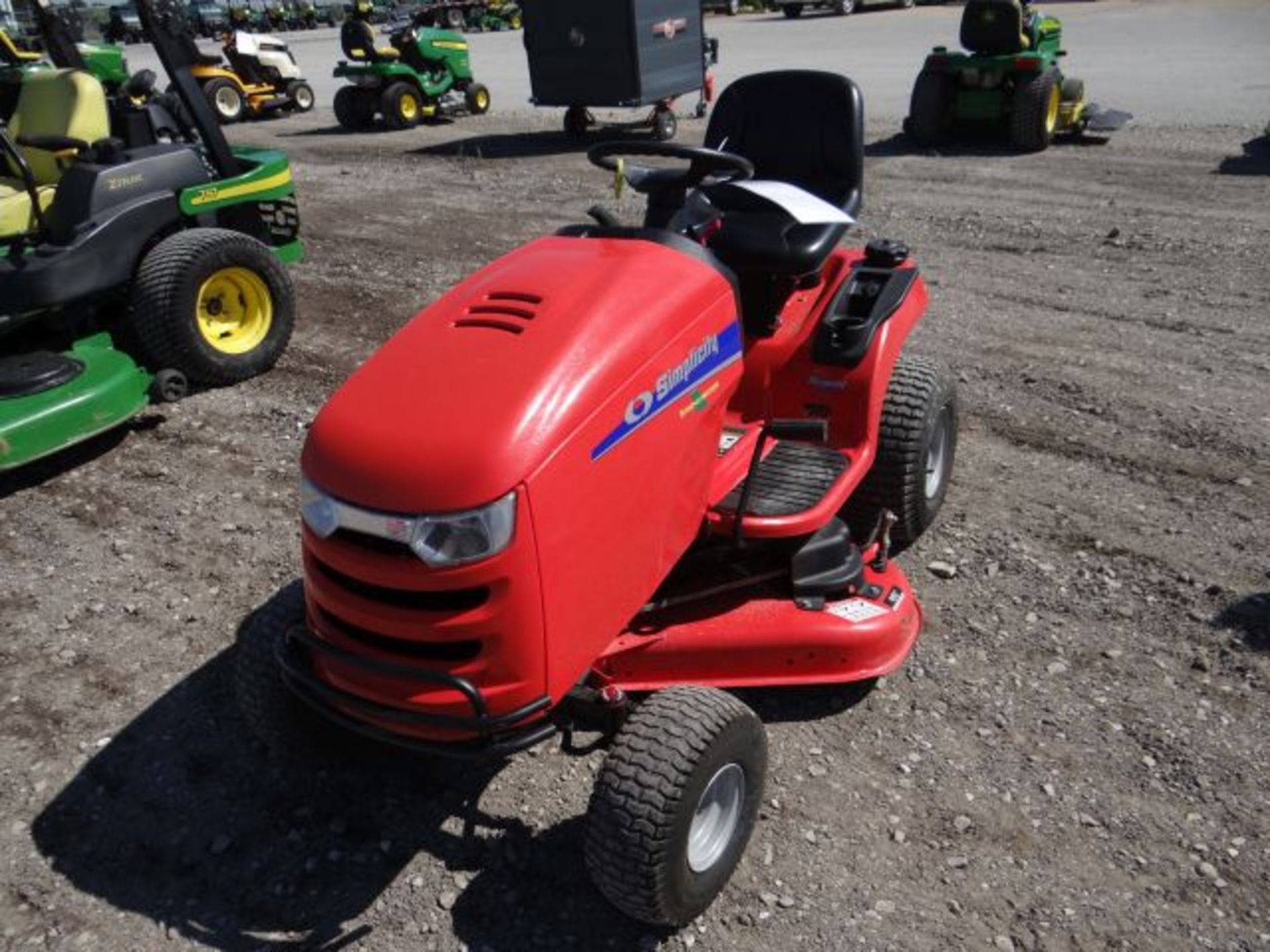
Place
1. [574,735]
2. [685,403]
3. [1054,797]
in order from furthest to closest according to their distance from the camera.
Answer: [574,735] < [1054,797] < [685,403]

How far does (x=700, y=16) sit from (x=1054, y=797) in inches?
466

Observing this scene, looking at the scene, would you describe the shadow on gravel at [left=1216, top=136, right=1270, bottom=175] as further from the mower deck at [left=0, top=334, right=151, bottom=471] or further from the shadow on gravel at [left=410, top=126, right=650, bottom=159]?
the mower deck at [left=0, top=334, right=151, bottom=471]

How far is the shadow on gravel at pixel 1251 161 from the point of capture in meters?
8.83

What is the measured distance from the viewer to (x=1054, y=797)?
2.71 metres

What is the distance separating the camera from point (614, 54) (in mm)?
11852

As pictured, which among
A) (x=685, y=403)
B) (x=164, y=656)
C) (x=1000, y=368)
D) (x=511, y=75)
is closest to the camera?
(x=685, y=403)

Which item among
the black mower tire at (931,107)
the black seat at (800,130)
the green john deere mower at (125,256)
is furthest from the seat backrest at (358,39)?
the black seat at (800,130)

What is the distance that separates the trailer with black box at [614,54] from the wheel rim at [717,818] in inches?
411

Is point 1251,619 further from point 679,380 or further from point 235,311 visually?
point 235,311

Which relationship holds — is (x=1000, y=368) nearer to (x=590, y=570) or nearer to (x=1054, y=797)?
(x=1054, y=797)

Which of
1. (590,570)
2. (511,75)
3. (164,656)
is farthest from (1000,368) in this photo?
(511,75)

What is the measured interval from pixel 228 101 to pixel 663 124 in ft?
22.8

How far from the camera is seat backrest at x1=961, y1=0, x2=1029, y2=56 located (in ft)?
33.6

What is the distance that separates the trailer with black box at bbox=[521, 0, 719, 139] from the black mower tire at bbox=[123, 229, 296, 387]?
740 centimetres
